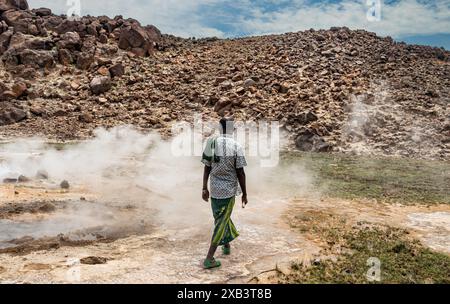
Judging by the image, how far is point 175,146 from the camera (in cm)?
1524

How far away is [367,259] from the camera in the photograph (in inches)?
193

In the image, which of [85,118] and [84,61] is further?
[84,61]

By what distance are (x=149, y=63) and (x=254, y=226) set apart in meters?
20.5

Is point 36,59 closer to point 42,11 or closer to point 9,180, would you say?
point 42,11

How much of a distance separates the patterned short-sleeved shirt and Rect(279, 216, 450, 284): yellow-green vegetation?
102 cm

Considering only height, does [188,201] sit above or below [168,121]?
below

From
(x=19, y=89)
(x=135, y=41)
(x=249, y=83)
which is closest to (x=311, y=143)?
(x=249, y=83)

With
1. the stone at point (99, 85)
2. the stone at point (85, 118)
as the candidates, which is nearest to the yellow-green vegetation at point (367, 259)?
the stone at point (85, 118)

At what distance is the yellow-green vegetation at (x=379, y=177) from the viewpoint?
8.77 meters

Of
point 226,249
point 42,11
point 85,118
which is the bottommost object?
point 226,249

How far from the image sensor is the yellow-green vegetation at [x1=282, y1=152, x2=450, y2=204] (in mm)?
8766

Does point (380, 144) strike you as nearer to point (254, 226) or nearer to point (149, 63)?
point (254, 226)

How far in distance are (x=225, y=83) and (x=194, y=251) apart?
17041 millimetres
